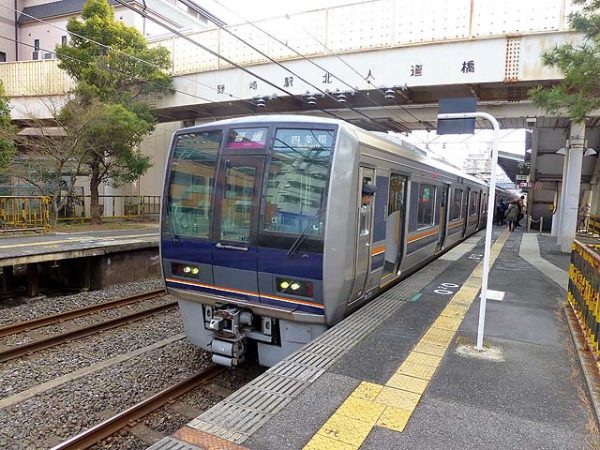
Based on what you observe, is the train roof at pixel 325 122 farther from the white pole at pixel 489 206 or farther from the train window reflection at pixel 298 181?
the white pole at pixel 489 206

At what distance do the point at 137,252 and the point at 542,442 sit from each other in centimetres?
1059

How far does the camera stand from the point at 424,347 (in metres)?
4.29

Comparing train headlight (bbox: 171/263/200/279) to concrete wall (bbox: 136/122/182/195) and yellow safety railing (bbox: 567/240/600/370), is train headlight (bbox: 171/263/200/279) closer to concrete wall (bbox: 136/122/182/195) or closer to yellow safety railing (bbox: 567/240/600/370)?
yellow safety railing (bbox: 567/240/600/370)

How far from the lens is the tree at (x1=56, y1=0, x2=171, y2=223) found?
1694 centimetres

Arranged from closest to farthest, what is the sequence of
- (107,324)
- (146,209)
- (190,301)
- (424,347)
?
(424,347) → (190,301) → (107,324) → (146,209)

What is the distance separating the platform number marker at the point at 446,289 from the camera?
6656 millimetres

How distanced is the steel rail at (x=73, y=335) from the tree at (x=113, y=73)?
33.8 ft

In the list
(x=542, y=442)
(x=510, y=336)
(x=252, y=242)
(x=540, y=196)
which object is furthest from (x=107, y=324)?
(x=540, y=196)

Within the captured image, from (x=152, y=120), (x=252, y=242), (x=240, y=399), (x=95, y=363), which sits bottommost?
(x=95, y=363)

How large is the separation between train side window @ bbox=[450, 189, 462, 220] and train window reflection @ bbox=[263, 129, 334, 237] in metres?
7.52

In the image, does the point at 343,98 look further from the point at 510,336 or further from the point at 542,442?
the point at 542,442

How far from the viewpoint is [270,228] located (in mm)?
4480

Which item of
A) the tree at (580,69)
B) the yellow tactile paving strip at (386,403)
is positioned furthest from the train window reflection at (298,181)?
the tree at (580,69)

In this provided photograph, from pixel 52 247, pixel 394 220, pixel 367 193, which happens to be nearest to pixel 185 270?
pixel 367 193
